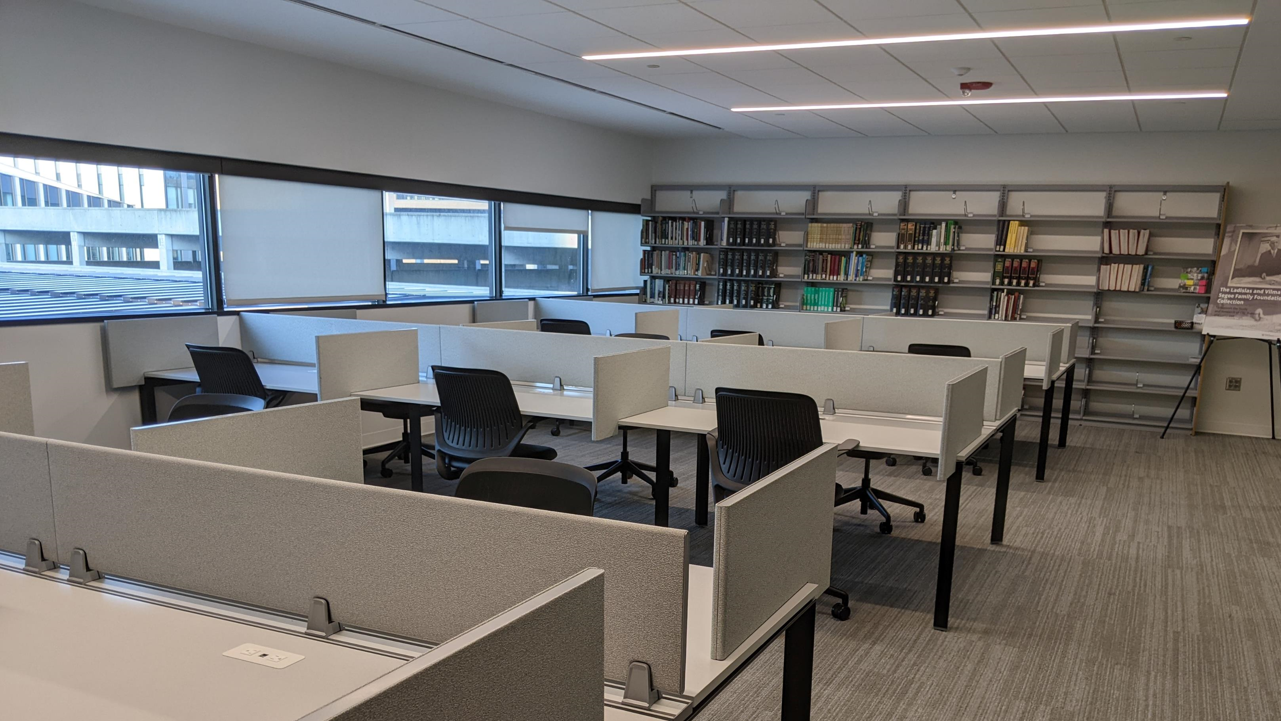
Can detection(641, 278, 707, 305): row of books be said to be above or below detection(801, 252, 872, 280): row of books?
below

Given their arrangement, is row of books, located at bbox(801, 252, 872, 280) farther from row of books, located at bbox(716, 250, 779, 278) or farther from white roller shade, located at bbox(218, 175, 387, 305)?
white roller shade, located at bbox(218, 175, 387, 305)

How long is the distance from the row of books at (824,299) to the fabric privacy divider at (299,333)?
489cm

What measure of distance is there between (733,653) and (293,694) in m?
0.77

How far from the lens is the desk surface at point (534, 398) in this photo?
4059mm

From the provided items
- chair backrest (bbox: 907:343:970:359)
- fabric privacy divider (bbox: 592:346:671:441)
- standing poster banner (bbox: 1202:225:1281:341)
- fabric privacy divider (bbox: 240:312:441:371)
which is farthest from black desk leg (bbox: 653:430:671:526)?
standing poster banner (bbox: 1202:225:1281:341)

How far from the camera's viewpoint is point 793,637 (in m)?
1.82

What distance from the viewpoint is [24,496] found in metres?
1.99

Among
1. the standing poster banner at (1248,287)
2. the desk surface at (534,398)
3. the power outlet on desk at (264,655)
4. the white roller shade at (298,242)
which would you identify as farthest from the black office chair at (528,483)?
the standing poster banner at (1248,287)

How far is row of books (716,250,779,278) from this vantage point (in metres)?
9.23

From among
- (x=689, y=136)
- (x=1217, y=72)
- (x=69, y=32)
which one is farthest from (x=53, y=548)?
(x=689, y=136)

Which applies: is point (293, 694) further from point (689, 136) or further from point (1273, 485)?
point (689, 136)

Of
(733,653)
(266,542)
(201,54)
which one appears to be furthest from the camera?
(201,54)

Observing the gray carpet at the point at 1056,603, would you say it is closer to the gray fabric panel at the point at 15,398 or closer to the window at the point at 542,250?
the gray fabric panel at the point at 15,398

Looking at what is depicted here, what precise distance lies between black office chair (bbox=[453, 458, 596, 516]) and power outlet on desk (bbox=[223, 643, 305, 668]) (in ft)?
2.25
